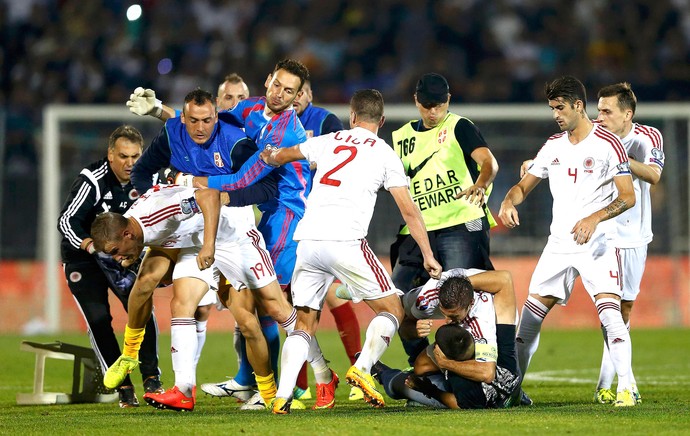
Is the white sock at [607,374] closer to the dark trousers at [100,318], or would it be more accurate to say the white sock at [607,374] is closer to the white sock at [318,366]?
the white sock at [318,366]

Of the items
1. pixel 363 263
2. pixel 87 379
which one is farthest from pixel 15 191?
pixel 363 263

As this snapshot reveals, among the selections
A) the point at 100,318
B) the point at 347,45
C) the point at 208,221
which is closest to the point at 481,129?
the point at 347,45

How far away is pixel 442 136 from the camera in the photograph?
884 cm

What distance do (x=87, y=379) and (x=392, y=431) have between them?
3810mm

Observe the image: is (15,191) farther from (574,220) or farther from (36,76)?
(574,220)

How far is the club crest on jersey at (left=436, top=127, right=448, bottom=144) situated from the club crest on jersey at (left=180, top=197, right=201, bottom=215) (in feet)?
6.72

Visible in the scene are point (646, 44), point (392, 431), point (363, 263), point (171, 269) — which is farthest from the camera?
point (646, 44)

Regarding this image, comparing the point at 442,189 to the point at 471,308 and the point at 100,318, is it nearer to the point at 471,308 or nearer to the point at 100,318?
the point at 471,308

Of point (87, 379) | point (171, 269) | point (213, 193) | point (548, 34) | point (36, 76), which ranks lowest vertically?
point (87, 379)

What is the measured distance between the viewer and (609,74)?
20.4m

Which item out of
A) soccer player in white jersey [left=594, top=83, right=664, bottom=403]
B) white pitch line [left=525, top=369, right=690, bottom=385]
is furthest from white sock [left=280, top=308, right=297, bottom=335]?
white pitch line [left=525, top=369, right=690, bottom=385]

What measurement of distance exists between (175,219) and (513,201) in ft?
8.15

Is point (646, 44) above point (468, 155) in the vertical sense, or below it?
above

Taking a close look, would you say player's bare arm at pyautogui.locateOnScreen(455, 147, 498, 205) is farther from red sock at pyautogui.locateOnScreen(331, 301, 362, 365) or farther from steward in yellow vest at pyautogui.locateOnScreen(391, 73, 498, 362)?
red sock at pyautogui.locateOnScreen(331, 301, 362, 365)
